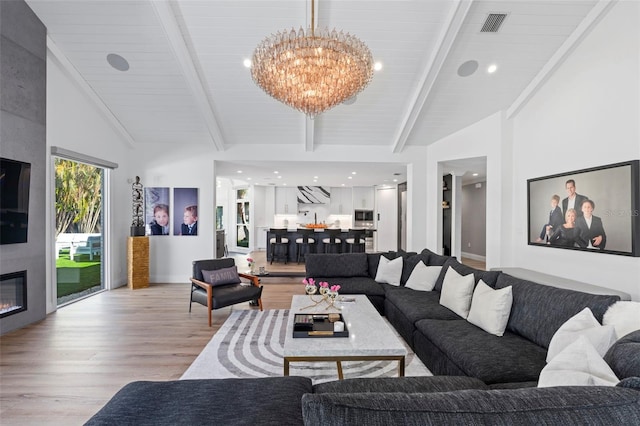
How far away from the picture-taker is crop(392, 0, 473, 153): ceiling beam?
358 centimetres

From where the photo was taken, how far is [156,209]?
686 cm

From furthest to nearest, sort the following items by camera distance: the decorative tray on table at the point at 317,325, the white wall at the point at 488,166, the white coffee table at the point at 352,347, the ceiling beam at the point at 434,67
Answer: the white wall at the point at 488,166, the ceiling beam at the point at 434,67, the decorative tray on table at the point at 317,325, the white coffee table at the point at 352,347

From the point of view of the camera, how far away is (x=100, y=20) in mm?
4059

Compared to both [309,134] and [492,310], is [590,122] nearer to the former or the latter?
[492,310]

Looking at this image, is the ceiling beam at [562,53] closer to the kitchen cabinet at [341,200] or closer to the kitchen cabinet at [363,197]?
the kitchen cabinet at [363,197]

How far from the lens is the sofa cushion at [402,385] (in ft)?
5.72

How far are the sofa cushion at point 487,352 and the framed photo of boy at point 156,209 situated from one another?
590cm

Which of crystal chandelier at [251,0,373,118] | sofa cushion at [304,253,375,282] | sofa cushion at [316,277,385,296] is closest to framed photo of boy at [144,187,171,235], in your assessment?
sofa cushion at [304,253,375,282]

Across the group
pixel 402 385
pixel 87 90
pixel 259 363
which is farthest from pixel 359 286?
pixel 87 90

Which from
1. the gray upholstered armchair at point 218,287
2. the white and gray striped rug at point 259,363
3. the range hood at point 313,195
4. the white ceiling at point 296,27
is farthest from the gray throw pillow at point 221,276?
the range hood at point 313,195

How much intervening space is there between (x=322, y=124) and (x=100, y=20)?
3.53 metres

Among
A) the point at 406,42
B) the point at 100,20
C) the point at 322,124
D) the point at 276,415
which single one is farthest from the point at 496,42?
the point at 100,20

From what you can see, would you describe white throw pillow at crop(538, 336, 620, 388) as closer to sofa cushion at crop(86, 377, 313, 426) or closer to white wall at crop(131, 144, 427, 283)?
sofa cushion at crop(86, 377, 313, 426)

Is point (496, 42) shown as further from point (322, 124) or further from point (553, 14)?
point (322, 124)
